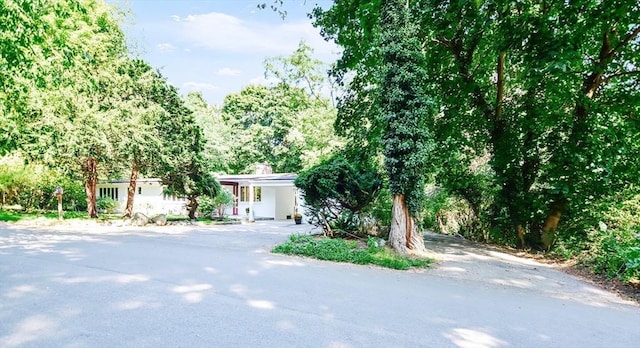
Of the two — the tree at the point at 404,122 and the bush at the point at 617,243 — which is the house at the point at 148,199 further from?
the bush at the point at 617,243

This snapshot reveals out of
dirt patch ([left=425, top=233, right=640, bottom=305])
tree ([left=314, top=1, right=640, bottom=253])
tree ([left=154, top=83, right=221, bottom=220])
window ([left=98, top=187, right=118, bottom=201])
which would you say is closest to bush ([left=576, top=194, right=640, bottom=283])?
dirt patch ([left=425, top=233, right=640, bottom=305])

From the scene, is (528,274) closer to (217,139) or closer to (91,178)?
(91,178)

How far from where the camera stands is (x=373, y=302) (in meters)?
5.02

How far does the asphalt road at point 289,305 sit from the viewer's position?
367 centimetres

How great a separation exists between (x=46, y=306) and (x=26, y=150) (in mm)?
15473

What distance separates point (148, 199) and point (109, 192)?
4.42 meters

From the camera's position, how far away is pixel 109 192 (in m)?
27.0

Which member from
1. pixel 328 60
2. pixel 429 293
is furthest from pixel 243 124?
pixel 429 293

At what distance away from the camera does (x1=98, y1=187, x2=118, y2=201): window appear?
26828mm

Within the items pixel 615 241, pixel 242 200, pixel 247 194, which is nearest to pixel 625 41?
pixel 615 241

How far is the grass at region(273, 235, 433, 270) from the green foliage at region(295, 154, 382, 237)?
152 centimetres

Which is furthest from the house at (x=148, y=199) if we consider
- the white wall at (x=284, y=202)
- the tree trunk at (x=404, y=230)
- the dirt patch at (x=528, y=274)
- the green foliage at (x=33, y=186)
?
the dirt patch at (x=528, y=274)

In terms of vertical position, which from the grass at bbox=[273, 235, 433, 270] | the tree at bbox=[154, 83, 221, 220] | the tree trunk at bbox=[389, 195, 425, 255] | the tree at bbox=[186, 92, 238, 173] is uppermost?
the tree at bbox=[186, 92, 238, 173]

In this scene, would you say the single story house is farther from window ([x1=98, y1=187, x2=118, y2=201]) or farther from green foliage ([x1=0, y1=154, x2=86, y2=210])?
green foliage ([x1=0, y1=154, x2=86, y2=210])
